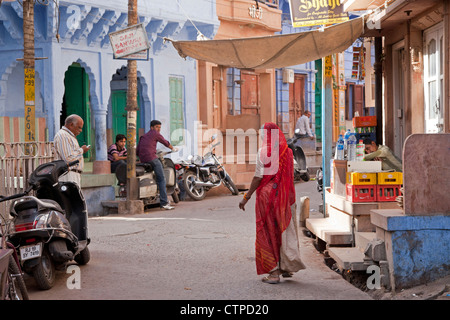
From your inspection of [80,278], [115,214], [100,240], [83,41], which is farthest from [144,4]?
[80,278]

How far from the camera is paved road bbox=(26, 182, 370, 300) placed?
661cm

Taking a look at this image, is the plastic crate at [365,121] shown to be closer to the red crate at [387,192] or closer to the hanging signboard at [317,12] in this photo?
the hanging signboard at [317,12]

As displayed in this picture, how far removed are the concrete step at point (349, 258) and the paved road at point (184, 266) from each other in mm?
170

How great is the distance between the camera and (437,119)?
955 cm

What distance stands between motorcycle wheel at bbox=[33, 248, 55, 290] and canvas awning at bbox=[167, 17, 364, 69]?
4.70m

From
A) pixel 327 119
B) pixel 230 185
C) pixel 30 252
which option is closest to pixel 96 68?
pixel 230 185

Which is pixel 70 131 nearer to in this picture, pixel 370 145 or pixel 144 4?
pixel 370 145

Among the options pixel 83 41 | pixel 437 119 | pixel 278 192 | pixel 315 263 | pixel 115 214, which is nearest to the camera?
pixel 278 192

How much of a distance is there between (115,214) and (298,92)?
14.1 metres

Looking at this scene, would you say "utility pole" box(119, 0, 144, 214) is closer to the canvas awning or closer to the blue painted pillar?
the canvas awning

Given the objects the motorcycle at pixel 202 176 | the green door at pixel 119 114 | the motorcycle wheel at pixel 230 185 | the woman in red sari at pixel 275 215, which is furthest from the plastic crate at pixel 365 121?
the green door at pixel 119 114

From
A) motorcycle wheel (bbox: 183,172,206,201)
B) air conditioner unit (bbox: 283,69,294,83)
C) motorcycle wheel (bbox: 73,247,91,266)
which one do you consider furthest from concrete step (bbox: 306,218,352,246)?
air conditioner unit (bbox: 283,69,294,83)

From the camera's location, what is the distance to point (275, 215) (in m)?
7.14

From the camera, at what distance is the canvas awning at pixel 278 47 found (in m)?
10.1
